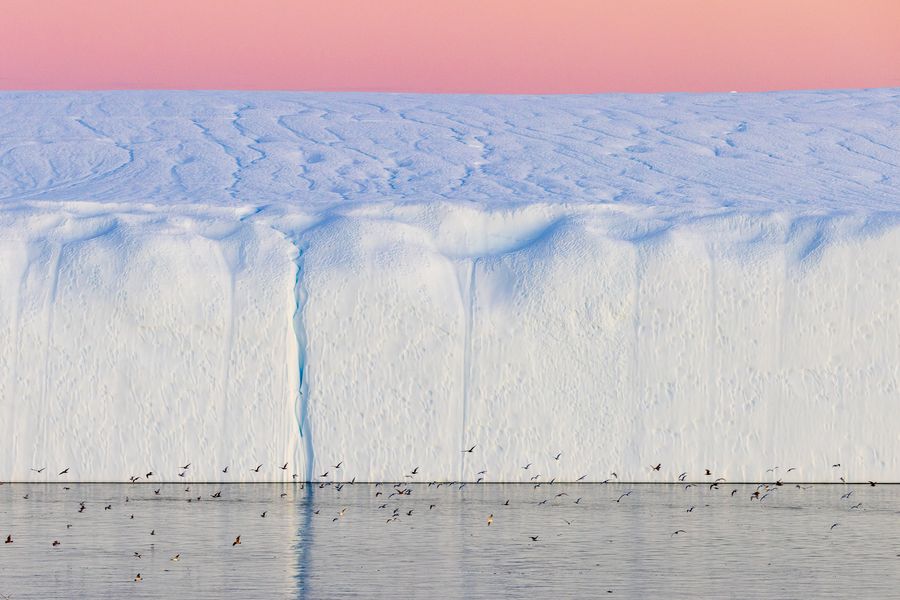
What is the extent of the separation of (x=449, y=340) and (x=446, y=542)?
333 centimetres

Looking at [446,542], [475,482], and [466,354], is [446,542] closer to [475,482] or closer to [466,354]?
[475,482]

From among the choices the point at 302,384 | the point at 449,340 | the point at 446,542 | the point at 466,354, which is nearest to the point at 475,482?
the point at 466,354

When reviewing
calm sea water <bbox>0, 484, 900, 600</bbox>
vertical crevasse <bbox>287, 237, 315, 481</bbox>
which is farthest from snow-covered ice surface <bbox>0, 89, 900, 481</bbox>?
calm sea water <bbox>0, 484, 900, 600</bbox>

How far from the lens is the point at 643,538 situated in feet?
28.9

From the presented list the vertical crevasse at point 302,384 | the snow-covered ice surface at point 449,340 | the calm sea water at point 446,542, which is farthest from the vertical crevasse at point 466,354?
the vertical crevasse at point 302,384

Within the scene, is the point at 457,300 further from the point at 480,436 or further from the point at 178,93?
the point at 178,93

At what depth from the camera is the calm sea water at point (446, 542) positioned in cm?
737

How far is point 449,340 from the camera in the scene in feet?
38.8

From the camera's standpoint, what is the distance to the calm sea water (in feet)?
24.2

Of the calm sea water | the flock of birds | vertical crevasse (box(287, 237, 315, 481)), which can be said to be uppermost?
vertical crevasse (box(287, 237, 315, 481))

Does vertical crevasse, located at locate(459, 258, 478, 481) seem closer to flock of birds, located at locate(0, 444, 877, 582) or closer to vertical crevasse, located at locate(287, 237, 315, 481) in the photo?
flock of birds, located at locate(0, 444, 877, 582)

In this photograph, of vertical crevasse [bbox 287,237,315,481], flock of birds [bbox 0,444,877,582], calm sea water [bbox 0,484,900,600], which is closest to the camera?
calm sea water [bbox 0,484,900,600]

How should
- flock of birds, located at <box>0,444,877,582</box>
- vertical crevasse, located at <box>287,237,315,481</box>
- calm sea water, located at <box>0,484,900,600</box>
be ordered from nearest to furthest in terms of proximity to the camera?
calm sea water, located at <box>0,484,900,600</box>, flock of birds, located at <box>0,444,877,582</box>, vertical crevasse, located at <box>287,237,315,481</box>

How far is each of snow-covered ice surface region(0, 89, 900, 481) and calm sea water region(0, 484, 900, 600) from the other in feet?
1.19
